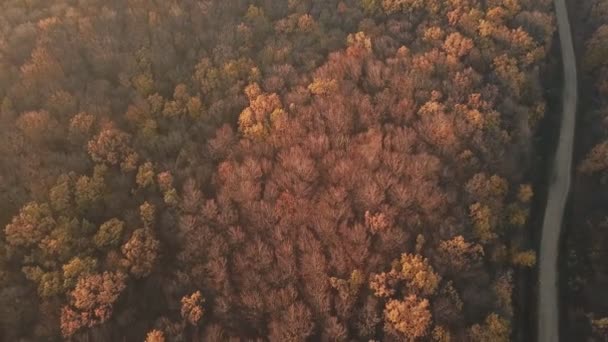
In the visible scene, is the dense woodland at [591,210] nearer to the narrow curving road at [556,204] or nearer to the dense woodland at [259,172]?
the narrow curving road at [556,204]

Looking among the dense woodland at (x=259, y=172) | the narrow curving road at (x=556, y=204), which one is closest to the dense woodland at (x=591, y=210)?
the narrow curving road at (x=556, y=204)

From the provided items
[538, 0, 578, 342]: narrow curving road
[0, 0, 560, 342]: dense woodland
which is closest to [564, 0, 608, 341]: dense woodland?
A: [538, 0, 578, 342]: narrow curving road

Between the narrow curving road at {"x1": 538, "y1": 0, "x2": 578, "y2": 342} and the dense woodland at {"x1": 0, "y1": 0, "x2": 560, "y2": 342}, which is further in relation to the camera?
the narrow curving road at {"x1": 538, "y1": 0, "x2": 578, "y2": 342}

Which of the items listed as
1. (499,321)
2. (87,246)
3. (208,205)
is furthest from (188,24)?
(499,321)

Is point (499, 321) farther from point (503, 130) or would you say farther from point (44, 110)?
point (44, 110)

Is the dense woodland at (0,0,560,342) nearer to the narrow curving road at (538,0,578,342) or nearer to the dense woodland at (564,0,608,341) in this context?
the narrow curving road at (538,0,578,342)

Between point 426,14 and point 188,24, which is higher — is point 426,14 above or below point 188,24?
above
